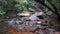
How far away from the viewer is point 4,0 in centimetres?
449

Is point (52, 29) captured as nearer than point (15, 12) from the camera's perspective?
Yes

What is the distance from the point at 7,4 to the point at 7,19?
0.53 meters

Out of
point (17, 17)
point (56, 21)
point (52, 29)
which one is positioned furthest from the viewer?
point (17, 17)

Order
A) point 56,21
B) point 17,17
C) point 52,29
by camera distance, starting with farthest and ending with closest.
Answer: point 17,17 < point 56,21 < point 52,29

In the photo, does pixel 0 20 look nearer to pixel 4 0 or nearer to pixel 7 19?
pixel 7 19

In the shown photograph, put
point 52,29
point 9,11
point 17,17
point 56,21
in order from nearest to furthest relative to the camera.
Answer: point 52,29, point 56,21, point 17,17, point 9,11

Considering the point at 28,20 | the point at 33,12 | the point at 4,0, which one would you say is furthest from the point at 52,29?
the point at 4,0

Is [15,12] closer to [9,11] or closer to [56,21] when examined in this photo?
[9,11]

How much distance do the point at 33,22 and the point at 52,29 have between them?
0.59m

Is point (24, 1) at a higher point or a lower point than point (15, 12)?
higher

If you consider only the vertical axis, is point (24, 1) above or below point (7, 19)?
above

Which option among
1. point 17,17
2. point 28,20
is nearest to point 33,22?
point 28,20

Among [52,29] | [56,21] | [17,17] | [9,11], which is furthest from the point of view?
[9,11]

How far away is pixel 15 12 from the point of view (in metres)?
4.48
